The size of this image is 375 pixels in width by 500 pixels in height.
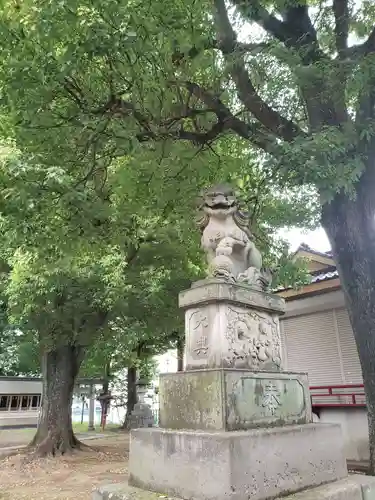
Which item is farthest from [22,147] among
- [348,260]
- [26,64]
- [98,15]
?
[348,260]

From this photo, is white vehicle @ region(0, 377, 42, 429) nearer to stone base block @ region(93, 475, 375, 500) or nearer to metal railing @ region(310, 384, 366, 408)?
metal railing @ region(310, 384, 366, 408)

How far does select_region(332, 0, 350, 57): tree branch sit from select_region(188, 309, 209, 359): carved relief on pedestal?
4849 mm

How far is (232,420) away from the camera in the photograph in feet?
11.8

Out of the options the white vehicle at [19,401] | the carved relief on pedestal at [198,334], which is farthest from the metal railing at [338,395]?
the white vehicle at [19,401]

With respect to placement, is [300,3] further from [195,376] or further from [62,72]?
[195,376]

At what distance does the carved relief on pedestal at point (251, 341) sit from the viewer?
4.01 m

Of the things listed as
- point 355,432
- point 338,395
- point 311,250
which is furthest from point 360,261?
point 311,250

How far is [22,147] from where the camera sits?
21.5 feet

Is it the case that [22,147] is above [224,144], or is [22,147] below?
below

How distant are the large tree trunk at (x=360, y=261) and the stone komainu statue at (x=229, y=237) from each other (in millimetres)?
1799

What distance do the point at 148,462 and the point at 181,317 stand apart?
9778 mm

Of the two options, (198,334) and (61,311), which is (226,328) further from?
(61,311)

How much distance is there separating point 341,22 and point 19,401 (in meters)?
25.0

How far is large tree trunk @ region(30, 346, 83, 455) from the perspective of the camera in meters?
12.9
